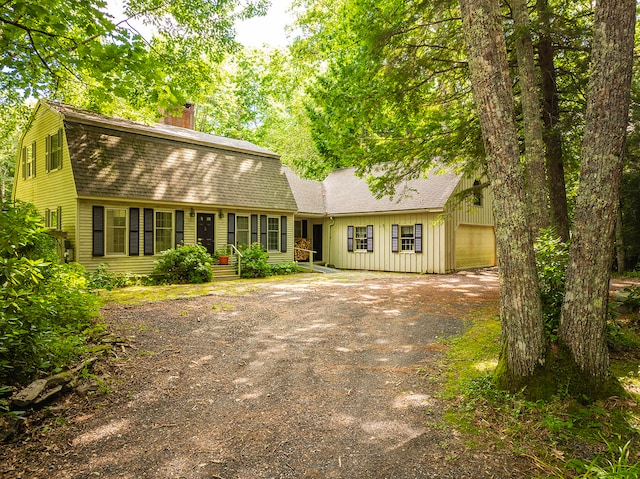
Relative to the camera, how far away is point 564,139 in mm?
8867

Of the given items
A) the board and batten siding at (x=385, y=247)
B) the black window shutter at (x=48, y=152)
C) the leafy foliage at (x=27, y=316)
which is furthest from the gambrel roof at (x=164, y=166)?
the leafy foliage at (x=27, y=316)

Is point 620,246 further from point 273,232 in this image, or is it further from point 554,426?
point 554,426

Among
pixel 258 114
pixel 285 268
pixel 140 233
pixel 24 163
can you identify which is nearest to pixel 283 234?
pixel 285 268

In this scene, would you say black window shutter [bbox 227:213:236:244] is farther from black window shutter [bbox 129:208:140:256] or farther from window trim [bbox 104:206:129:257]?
window trim [bbox 104:206:129:257]

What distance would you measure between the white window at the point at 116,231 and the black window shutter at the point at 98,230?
23 centimetres

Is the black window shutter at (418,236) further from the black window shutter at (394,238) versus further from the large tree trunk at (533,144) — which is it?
the large tree trunk at (533,144)

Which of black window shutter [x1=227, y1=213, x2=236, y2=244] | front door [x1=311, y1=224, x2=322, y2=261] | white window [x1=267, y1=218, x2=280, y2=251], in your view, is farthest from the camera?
front door [x1=311, y1=224, x2=322, y2=261]

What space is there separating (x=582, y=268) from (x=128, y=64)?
638 cm

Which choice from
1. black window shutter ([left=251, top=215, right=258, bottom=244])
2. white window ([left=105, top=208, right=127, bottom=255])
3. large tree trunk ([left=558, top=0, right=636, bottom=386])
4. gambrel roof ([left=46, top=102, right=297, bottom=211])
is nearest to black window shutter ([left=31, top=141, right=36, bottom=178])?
gambrel roof ([left=46, top=102, right=297, bottom=211])

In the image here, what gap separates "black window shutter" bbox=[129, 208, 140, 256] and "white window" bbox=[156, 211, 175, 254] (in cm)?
78

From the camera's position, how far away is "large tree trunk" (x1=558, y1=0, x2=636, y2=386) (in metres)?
3.41

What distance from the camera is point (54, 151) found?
45.4 feet

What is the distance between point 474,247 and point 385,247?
4.86 metres

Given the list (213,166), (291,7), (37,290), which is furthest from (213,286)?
(291,7)
